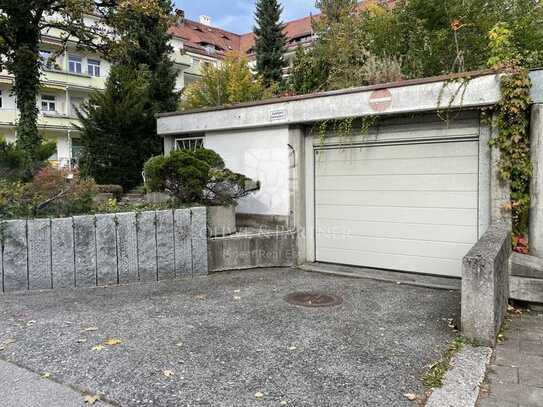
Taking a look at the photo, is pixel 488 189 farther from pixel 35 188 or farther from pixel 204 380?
pixel 35 188

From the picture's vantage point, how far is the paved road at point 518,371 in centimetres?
297

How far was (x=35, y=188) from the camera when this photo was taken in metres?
6.78

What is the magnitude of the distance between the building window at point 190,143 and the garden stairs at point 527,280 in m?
6.13

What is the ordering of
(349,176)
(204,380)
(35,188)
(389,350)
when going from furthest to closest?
(349,176)
(35,188)
(389,350)
(204,380)

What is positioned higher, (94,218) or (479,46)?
(479,46)

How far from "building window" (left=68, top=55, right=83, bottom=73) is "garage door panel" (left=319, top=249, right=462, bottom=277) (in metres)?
27.7

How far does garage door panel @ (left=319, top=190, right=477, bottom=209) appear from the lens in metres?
6.18

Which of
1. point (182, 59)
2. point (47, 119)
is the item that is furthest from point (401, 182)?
point (182, 59)

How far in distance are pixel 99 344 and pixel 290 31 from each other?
40134 mm

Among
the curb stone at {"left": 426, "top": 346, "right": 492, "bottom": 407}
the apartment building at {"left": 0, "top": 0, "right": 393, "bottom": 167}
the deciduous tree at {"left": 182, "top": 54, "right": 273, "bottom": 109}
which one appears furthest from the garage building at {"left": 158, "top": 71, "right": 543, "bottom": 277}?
the apartment building at {"left": 0, "top": 0, "right": 393, "bottom": 167}

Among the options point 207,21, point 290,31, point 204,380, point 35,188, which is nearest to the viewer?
point 204,380

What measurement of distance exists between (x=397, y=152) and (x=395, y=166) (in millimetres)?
222

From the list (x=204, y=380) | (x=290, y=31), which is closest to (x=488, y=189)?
(x=204, y=380)

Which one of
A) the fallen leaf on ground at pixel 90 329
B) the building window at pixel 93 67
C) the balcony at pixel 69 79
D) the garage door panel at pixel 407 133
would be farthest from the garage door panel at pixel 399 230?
the building window at pixel 93 67
